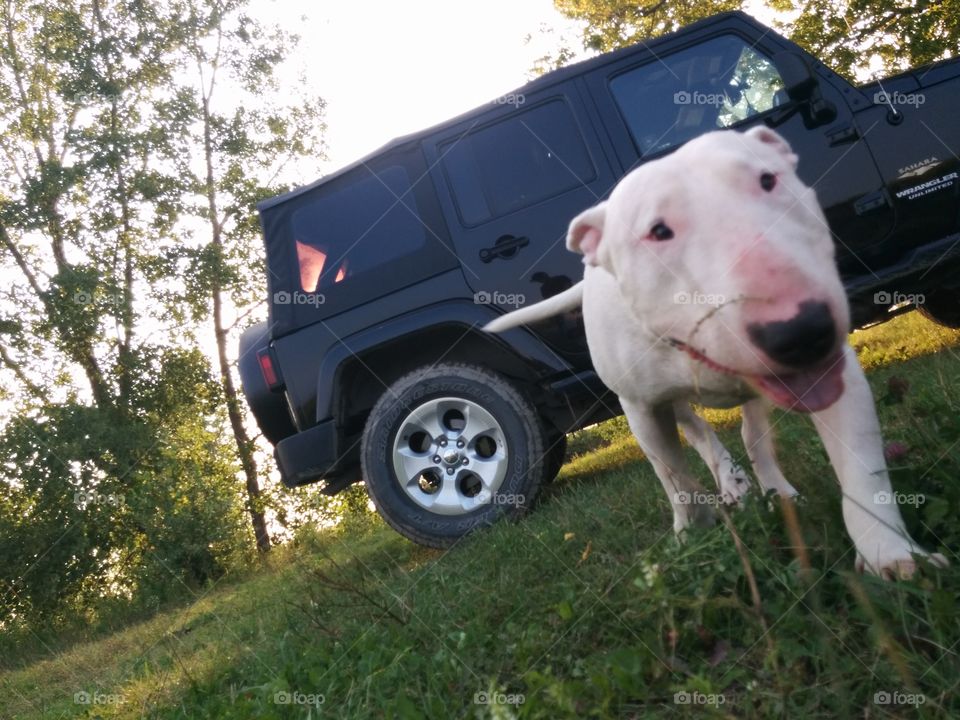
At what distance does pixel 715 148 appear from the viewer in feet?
7.66

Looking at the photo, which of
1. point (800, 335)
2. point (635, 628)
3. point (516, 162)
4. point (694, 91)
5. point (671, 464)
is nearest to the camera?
point (800, 335)

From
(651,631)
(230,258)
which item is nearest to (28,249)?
(230,258)

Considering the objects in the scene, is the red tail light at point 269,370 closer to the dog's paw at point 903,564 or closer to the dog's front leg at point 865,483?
the dog's front leg at point 865,483

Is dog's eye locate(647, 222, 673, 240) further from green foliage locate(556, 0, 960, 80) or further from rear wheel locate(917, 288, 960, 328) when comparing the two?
green foliage locate(556, 0, 960, 80)

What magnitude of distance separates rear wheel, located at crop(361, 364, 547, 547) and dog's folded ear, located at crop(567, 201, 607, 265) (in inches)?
99.2

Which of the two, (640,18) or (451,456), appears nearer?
(451,456)

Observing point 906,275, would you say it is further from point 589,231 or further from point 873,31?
point 873,31

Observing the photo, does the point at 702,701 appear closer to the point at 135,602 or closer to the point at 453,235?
the point at 453,235

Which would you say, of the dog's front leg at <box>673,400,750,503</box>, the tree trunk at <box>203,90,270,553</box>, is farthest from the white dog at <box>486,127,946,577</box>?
the tree trunk at <box>203,90,270,553</box>

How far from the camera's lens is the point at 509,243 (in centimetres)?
535

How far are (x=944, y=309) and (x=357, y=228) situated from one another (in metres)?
4.45

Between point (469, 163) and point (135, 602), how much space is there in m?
6.59

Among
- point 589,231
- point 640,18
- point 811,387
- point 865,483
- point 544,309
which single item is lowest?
point 865,483

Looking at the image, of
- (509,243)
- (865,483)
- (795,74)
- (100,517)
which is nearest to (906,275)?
(795,74)
